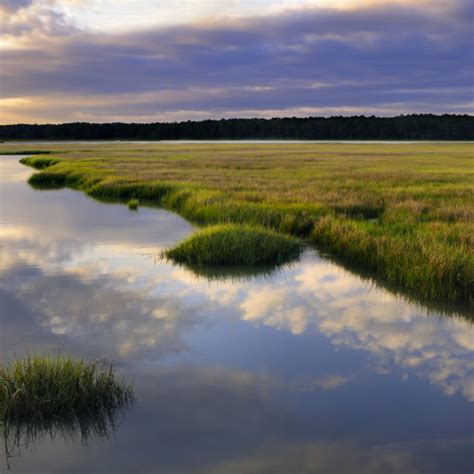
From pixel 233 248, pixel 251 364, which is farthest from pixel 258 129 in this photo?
pixel 251 364

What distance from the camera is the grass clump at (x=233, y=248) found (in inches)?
554

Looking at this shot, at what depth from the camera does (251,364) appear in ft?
26.2

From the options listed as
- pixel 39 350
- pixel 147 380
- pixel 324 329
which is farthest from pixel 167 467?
pixel 324 329

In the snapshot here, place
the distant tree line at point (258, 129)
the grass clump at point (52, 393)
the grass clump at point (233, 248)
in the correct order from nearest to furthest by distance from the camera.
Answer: the grass clump at point (52, 393) → the grass clump at point (233, 248) → the distant tree line at point (258, 129)

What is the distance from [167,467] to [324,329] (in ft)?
15.2

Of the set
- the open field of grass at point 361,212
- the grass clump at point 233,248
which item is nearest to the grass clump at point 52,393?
the open field of grass at point 361,212

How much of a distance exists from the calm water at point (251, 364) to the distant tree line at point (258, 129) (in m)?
161

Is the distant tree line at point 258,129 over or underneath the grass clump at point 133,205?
over

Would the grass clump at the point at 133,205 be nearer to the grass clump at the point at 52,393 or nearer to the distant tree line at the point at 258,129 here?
the grass clump at the point at 52,393

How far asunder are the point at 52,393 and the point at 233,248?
813cm

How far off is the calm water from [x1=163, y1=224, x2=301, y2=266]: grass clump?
60cm

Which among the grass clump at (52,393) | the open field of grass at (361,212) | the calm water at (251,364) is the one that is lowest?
the calm water at (251,364)

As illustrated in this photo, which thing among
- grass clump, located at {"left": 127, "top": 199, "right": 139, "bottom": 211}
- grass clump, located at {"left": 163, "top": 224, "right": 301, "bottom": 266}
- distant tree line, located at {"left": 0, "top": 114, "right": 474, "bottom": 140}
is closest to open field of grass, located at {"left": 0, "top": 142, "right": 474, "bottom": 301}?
grass clump, located at {"left": 127, "top": 199, "right": 139, "bottom": 211}

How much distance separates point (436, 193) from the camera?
2445 centimetres
